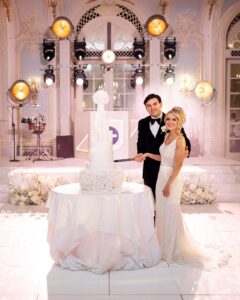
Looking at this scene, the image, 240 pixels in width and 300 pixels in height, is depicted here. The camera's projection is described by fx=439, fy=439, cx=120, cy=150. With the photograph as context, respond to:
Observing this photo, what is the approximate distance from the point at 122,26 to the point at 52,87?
7.62 feet

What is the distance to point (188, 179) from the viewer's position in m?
7.72

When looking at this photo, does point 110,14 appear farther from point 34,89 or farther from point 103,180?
point 103,180

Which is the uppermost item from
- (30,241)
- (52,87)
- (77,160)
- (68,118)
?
(52,87)

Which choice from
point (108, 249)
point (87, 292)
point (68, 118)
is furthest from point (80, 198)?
point (68, 118)

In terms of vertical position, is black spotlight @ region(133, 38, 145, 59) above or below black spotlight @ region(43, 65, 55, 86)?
above

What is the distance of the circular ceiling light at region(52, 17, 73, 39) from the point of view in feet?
33.2

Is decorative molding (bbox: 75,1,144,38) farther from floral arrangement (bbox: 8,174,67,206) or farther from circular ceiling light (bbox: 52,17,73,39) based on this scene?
floral arrangement (bbox: 8,174,67,206)

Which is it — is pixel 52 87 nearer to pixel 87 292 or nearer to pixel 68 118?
pixel 68 118

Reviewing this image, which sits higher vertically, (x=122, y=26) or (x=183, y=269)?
(x=122, y=26)

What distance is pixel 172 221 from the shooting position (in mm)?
4281

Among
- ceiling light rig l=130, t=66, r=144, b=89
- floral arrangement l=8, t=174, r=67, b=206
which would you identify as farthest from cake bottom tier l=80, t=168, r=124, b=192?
ceiling light rig l=130, t=66, r=144, b=89

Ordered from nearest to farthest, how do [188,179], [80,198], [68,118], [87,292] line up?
[87,292], [80,198], [188,179], [68,118]

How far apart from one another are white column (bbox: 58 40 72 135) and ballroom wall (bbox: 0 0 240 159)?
0.08 feet

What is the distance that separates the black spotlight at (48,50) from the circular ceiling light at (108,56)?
123 cm
